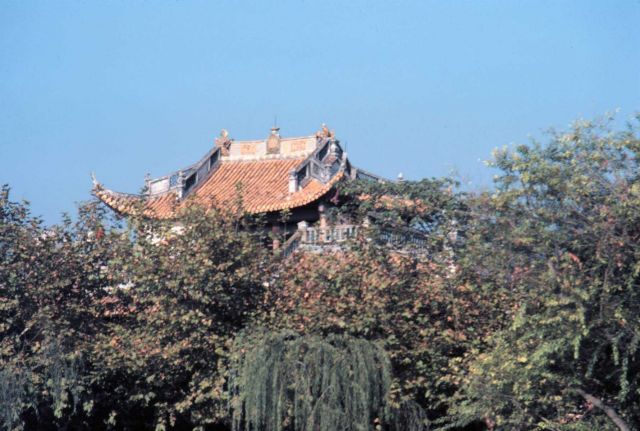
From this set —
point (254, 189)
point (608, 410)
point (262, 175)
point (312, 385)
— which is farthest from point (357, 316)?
point (262, 175)

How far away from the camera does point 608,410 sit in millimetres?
13500

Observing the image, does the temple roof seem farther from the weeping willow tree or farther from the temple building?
the weeping willow tree

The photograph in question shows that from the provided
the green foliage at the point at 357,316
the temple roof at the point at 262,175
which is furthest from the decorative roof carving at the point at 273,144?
the green foliage at the point at 357,316

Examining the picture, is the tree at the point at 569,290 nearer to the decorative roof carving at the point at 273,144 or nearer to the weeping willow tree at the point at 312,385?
the weeping willow tree at the point at 312,385

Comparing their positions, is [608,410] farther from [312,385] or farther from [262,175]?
[262,175]

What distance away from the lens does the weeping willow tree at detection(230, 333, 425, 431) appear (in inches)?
608

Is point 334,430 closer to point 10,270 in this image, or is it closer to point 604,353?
point 604,353

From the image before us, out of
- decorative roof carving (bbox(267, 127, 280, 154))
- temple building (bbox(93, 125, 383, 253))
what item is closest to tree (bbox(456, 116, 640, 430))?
temple building (bbox(93, 125, 383, 253))

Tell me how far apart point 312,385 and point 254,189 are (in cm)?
1080

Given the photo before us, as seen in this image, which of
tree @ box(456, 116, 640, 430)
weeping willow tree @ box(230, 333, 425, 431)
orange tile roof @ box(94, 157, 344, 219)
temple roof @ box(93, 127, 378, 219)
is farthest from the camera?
temple roof @ box(93, 127, 378, 219)

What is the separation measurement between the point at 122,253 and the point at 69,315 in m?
1.22

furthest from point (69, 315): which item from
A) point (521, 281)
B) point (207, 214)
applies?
point (521, 281)

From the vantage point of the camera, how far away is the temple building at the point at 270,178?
80.5 ft

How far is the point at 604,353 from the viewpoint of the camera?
44.2 ft
